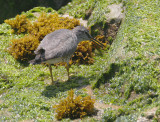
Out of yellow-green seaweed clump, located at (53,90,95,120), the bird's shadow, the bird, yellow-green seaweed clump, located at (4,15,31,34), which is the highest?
yellow-green seaweed clump, located at (4,15,31,34)

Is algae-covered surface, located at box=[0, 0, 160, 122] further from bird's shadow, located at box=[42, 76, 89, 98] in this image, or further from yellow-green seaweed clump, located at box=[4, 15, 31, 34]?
yellow-green seaweed clump, located at box=[4, 15, 31, 34]

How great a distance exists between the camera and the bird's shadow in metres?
7.98

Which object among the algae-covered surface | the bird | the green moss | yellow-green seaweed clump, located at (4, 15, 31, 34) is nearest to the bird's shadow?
the algae-covered surface

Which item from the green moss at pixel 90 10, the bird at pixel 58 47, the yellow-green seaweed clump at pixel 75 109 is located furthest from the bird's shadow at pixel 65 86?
the green moss at pixel 90 10

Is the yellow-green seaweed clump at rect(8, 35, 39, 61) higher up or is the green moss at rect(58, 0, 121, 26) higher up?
the green moss at rect(58, 0, 121, 26)

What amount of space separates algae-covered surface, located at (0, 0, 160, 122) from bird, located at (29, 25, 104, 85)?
812 mm

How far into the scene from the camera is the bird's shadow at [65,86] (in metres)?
7.98

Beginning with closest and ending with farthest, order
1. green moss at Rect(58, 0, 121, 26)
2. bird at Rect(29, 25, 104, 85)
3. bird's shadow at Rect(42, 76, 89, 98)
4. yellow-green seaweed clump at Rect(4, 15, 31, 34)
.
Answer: bird at Rect(29, 25, 104, 85), bird's shadow at Rect(42, 76, 89, 98), green moss at Rect(58, 0, 121, 26), yellow-green seaweed clump at Rect(4, 15, 31, 34)

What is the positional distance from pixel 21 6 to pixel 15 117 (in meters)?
10.5

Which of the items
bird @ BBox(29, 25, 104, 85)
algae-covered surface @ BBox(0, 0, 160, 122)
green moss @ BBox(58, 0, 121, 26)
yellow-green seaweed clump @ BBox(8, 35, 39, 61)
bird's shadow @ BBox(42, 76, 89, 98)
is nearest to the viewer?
algae-covered surface @ BBox(0, 0, 160, 122)

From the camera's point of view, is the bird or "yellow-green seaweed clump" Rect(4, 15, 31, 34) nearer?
the bird

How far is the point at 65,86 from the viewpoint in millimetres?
8289

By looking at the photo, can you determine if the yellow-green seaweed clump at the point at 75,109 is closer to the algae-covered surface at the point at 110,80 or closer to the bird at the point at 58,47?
the algae-covered surface at the point at 110,80

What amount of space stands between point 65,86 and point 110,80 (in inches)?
58.5
